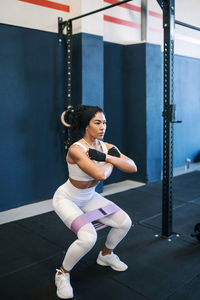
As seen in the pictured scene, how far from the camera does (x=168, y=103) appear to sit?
8.91ft

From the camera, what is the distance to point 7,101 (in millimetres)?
3494

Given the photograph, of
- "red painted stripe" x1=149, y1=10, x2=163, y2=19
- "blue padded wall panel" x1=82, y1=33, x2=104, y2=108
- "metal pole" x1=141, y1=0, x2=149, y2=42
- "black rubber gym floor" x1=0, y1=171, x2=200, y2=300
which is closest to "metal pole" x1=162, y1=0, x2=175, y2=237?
"black rubber gym floor" x1=0, y1=171, x2=200, y2=300

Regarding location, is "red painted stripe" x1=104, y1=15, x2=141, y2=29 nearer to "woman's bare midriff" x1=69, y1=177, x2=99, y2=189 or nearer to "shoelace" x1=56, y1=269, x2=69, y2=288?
"woman's bare midriff" x1=69, y1=177, x2=99, y2=189

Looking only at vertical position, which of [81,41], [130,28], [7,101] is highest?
[130,28]

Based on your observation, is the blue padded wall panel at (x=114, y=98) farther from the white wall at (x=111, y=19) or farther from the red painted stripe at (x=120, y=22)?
the red painted stripe at (x=120, y=22)

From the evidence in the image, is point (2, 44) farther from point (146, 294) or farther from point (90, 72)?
point (146, 294)

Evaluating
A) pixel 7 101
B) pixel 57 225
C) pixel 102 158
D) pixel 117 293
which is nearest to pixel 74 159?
pixel 102 158

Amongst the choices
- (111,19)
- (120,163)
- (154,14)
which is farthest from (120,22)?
(120,163)

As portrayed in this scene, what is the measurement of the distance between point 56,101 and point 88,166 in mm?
2090

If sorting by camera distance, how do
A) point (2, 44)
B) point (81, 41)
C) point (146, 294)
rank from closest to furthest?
point (146, 294) < point (2, 44) < point (81, 41)

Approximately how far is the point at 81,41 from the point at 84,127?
202 cm

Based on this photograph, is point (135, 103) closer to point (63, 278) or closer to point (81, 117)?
point (81, 117)

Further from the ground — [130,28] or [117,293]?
[130,28]

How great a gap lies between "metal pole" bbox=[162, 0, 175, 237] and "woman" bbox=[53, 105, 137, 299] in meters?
0.70
